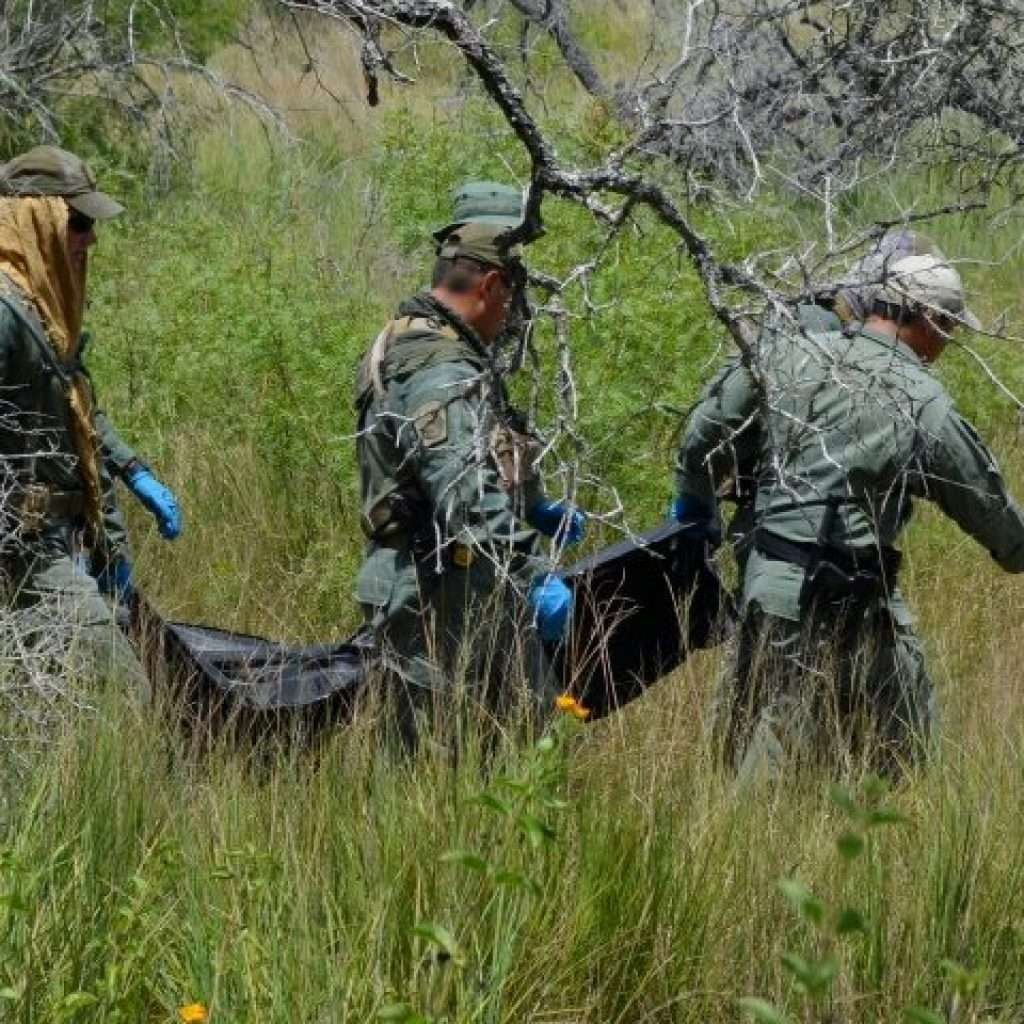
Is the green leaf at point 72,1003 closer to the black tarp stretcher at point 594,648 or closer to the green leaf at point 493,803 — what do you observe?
the green leaf at point 493,803

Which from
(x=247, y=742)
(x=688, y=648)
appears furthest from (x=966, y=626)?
(x=247, y=742)

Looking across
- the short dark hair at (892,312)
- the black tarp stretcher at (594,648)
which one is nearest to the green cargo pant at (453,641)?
the black tarp stretcher at (594,648)

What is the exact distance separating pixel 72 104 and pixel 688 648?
302 inches

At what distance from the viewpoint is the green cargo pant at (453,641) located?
16.4ft

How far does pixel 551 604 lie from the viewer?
200 inches

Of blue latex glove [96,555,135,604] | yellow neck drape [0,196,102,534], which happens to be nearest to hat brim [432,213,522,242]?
yellow neck drape [0,196,102,534]

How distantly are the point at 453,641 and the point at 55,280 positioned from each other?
142 cm

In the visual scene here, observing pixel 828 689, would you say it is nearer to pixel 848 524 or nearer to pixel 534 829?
pixel 848 524

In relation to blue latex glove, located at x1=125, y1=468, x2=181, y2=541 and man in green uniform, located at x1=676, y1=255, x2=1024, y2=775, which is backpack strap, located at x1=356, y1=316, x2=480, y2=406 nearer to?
man in green uniform, located at x1=676, y1=255, x2=1024, y2=775

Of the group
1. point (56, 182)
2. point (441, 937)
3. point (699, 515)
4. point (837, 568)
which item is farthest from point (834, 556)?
point (441, 937)

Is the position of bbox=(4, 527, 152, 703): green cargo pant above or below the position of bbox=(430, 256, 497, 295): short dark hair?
below

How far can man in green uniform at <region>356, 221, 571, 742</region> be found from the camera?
4.93 m

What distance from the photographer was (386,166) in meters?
7.62

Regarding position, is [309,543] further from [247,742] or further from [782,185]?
[782,185]
